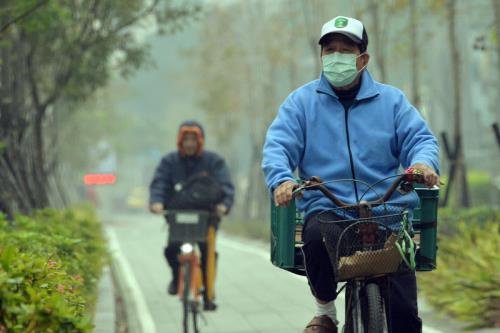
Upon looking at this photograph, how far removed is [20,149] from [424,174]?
1139cm

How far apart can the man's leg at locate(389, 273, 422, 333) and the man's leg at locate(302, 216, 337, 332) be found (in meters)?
0.28

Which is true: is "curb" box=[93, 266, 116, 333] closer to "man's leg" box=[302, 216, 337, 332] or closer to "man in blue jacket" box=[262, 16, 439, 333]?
"man's leg" box=[302, 216, 337, 332]

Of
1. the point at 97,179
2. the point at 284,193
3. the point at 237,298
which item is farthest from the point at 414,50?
the point at 97,179

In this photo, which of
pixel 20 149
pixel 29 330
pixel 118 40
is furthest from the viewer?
pixel 118 40

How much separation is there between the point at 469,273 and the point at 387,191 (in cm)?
606

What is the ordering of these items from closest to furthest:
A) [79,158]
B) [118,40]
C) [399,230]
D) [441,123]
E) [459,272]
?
Result: [399,230], [459,272], [118,40], [79,158], [441,123]

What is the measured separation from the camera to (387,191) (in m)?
5.22

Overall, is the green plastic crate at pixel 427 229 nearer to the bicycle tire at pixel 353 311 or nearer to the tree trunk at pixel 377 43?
the bicycle tire at pixel 353 311

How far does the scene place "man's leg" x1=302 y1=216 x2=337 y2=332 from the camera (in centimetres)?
533

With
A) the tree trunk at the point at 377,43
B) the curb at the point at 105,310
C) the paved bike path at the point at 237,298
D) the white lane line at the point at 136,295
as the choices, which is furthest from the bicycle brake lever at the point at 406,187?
the tree trunk at the point at 377,43

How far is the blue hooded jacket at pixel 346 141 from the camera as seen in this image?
5500 millimetres

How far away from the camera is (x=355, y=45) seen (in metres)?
5.66

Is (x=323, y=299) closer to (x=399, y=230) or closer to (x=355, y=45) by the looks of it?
(x=399, y=230)

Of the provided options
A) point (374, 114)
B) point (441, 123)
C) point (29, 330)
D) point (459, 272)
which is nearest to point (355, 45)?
point (374, 114)
